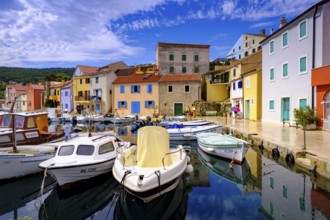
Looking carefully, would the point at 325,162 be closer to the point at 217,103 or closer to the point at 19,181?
the point at 19,181

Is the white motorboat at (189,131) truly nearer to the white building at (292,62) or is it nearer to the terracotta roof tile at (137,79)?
the white building at (292,62)

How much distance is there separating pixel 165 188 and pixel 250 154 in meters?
8.95

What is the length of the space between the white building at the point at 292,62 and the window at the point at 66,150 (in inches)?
675

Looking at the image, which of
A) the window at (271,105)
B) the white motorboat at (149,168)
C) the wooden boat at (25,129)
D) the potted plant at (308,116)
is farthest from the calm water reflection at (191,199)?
the window at (271,105)

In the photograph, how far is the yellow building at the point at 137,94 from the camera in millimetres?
41809

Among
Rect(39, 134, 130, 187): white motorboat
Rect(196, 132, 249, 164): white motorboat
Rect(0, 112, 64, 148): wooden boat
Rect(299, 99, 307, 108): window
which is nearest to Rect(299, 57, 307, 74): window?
Rect(299, 99, 307, 108): window

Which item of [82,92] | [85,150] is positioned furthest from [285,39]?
[82,92]

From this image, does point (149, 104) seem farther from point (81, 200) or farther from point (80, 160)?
point (81, 200)

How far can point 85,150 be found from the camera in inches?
399

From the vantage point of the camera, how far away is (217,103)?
3812 cm

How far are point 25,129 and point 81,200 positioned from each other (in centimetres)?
731

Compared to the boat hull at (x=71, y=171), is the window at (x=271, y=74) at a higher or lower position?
higher

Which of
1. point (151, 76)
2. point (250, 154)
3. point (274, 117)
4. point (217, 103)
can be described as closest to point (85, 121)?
point (151, 76)

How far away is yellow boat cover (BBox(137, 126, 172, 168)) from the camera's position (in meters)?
8.62
